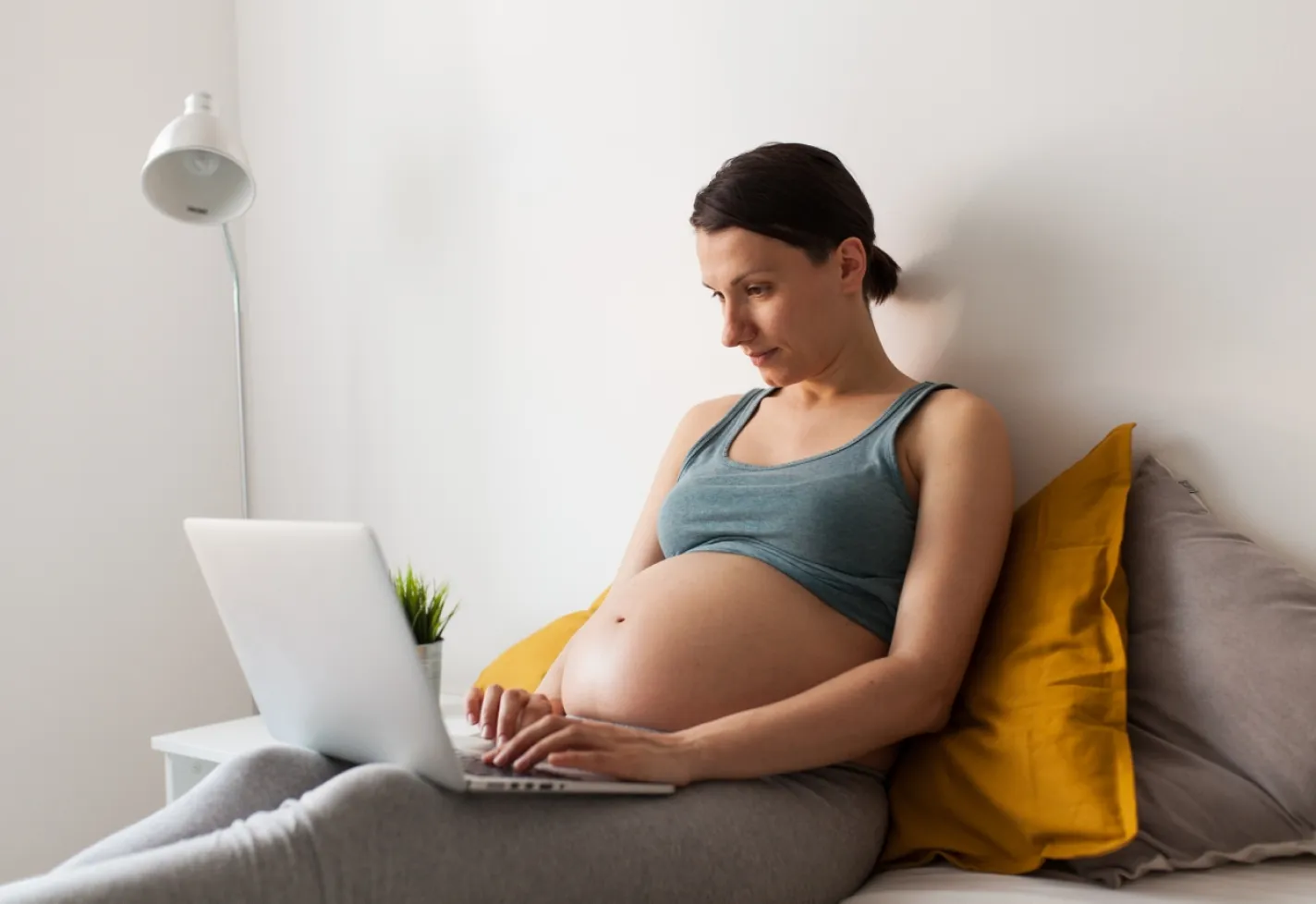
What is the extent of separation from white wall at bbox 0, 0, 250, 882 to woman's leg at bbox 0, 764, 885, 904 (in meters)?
1.60

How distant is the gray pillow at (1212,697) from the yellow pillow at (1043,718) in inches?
1.6

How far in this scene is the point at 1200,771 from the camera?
1172 millimetres

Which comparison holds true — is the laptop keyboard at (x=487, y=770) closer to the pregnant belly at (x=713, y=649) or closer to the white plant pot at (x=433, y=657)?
the pregnant belly at (x=713, y=649)

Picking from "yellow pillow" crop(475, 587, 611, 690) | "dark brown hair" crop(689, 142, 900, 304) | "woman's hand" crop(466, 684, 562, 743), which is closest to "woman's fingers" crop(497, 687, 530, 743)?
"woman's hand" crop(466, 684, 562, 743)

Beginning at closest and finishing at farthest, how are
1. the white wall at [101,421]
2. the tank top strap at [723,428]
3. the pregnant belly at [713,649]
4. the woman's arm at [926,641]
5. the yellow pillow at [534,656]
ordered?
the woman's arm at [926,641]
the pregnant belly at [713,649]
the tank top strap at [723,428]
the yellow pillow at [534,656]
the white wall at [101,421]

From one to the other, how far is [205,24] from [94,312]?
707 mm

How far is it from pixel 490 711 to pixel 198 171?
4.70 feet

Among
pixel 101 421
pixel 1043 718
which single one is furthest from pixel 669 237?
pixel 101 421

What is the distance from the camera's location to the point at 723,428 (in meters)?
1.60

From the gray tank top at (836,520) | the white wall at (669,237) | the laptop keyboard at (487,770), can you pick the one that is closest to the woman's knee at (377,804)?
the laptop keyboard at (487,770)

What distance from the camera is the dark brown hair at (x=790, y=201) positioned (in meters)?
1.42

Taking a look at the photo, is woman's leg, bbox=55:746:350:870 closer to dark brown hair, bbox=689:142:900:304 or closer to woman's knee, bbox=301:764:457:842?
woman's knee, bbox=301:764:457:842

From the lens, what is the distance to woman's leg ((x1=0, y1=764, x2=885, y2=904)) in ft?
2.71

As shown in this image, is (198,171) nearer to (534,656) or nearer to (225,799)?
(534,656)
